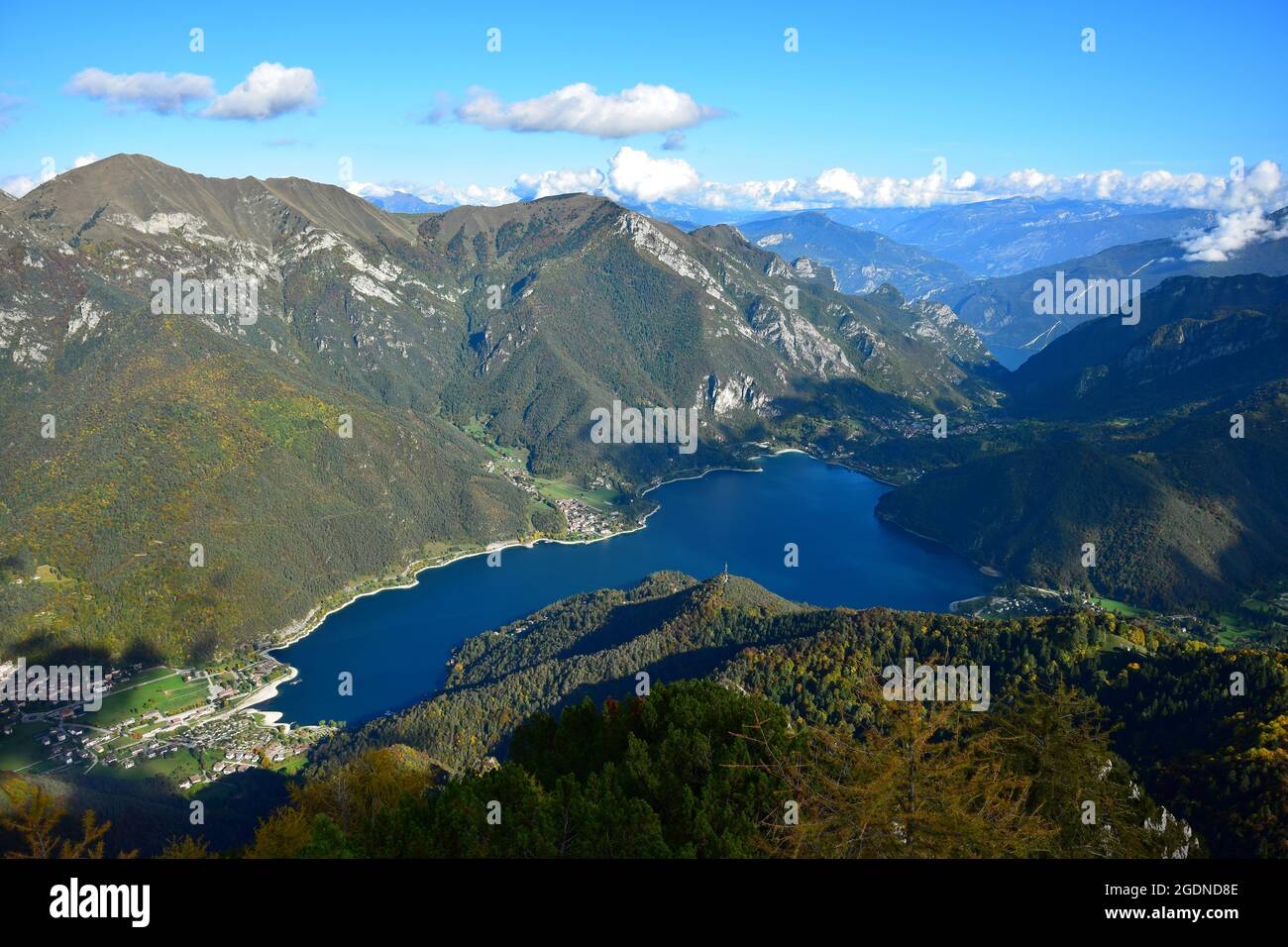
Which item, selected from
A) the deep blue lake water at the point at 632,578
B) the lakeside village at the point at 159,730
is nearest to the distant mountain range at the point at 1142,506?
the deep blue lake water at the point at 632,578

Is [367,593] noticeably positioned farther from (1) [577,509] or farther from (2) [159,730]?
(1) [577,509]

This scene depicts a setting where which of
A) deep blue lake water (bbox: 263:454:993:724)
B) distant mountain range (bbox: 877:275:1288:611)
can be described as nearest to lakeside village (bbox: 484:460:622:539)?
deep blue lake water (bbox: 263:454:993:724)

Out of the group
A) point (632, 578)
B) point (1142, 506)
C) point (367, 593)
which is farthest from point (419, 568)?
point (1142, 506)

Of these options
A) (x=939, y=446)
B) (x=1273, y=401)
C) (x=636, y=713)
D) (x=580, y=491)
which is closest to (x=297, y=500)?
(x=580, y=491)
